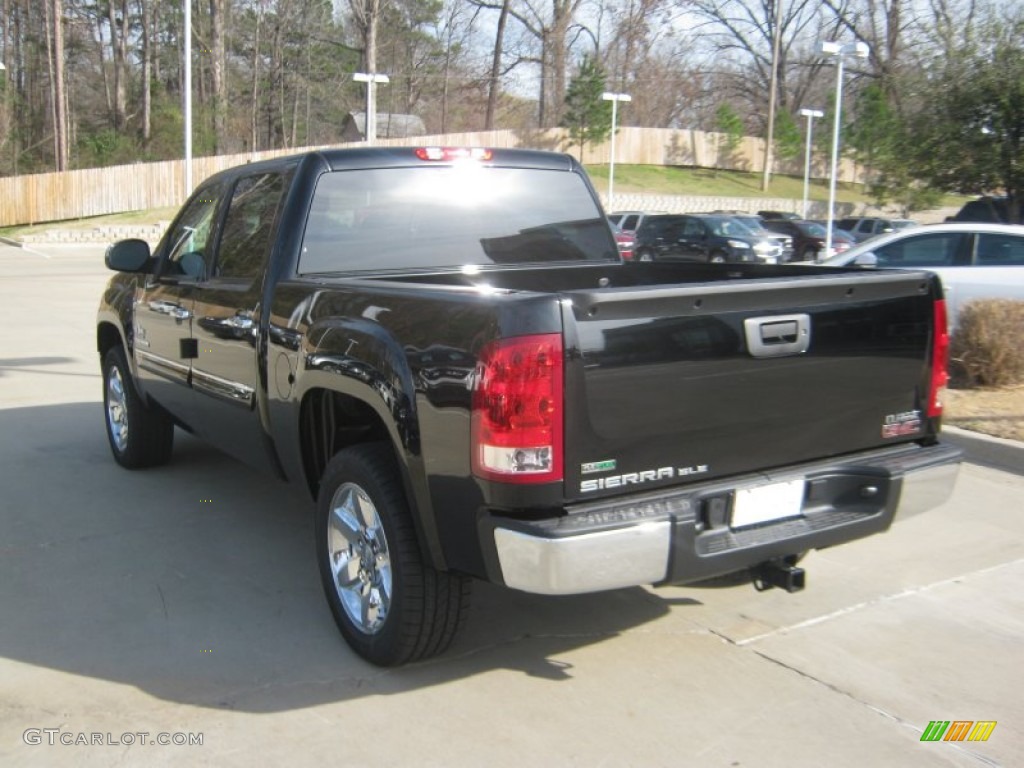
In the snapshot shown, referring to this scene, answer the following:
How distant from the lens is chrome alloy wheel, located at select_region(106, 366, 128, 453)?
6589 mm

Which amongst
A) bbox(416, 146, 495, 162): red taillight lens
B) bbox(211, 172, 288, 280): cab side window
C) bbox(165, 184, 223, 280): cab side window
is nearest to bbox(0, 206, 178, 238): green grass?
bbox(165, 184, 223, 280): cab side window

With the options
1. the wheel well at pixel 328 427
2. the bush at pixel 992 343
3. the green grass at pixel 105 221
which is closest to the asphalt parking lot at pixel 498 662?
the wheel well at pixel 328 427

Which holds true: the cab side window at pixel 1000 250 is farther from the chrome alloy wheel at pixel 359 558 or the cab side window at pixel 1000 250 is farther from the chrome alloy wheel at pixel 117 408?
the chrome alloy wheel at pixel 359 558

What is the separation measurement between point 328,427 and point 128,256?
7.25 feet

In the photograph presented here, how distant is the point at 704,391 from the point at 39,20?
185 feet

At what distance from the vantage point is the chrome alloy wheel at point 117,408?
259 inches

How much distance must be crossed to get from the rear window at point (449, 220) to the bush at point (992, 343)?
4.54 meters

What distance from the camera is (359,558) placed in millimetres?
3893

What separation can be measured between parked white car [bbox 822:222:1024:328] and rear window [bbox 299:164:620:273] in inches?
225

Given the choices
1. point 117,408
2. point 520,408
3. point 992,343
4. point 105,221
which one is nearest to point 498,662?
point 520,408

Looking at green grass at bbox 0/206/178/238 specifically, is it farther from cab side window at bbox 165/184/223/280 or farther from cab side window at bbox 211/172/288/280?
cab side window at bbox 211/172/288/280

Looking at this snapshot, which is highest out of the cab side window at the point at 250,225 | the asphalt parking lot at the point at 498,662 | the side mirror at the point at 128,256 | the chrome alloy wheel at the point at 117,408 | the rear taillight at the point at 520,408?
the cab side window at the point at 250,225

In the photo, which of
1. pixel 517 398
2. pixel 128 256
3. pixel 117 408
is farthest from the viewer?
pixel 117 408

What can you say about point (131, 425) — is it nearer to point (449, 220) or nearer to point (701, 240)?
point (449, 220)
